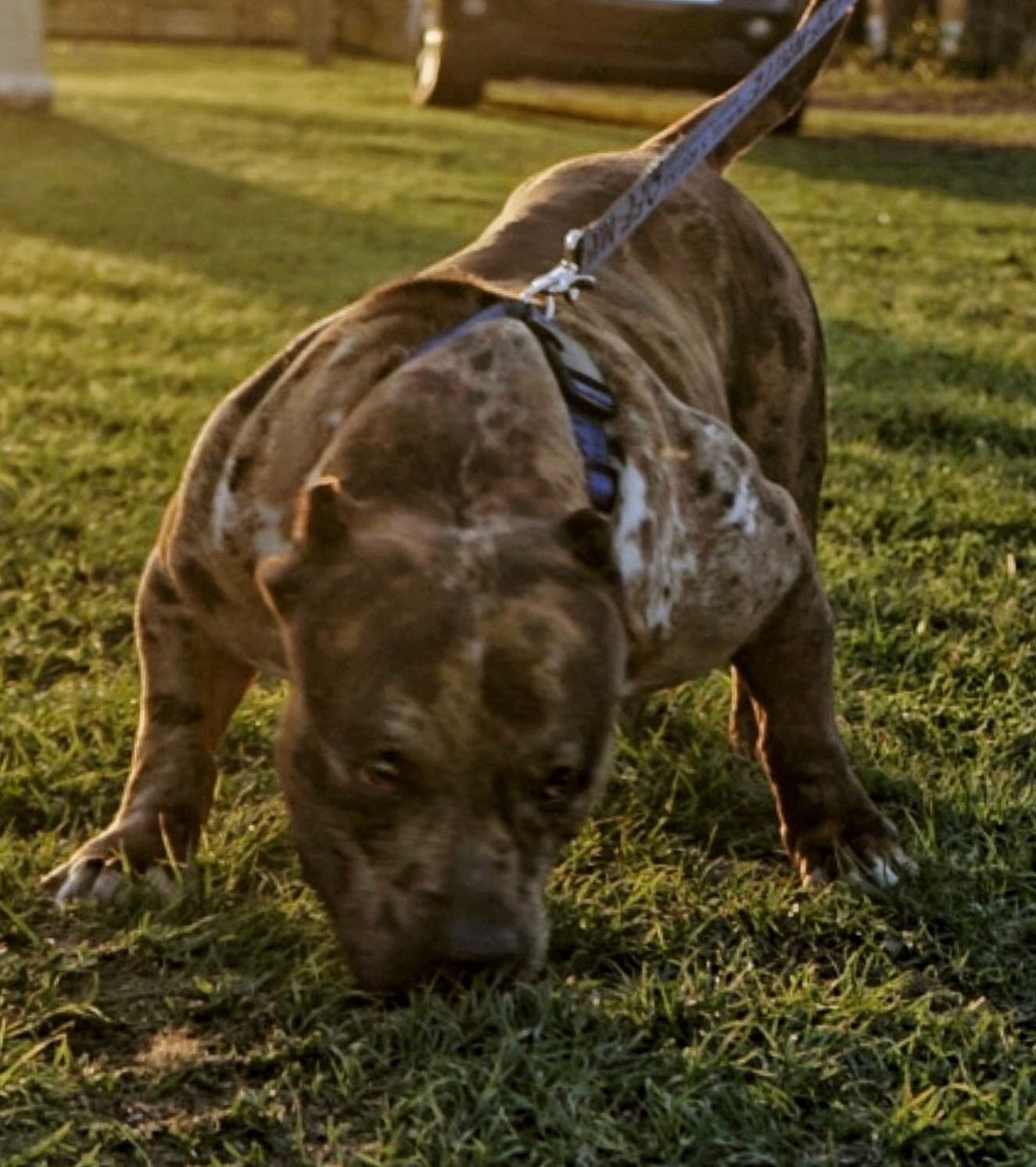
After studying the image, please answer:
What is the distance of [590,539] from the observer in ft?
9.36

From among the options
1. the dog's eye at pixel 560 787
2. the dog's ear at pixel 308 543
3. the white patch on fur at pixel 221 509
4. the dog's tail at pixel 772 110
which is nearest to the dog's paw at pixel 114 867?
the white patch on fur at pixel 221 509

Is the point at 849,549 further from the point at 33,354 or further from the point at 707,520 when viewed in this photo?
the point at 33,354

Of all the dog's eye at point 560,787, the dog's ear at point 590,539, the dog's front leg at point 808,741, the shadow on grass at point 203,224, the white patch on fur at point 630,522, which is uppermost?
the dog's ear at point 590,539

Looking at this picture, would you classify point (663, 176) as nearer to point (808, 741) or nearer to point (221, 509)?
point (808, 741)

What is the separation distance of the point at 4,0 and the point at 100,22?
1105 cm

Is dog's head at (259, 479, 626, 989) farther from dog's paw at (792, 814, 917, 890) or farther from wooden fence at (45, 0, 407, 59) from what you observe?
wooden fence at (45, 0, 407, 59)

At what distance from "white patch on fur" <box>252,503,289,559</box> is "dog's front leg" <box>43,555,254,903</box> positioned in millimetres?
347

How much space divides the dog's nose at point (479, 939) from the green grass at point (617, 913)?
0.16 meters

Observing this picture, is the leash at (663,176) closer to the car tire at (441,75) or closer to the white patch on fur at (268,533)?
the white patch on fur at (268,533)

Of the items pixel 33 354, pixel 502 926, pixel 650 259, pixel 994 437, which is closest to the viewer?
pixel 502 926

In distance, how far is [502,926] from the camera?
9.36ft

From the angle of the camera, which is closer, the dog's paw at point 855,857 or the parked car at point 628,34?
the dog's paw at point 855,857

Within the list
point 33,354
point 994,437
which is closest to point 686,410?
point 994,437

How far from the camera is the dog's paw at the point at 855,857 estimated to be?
3.59m
